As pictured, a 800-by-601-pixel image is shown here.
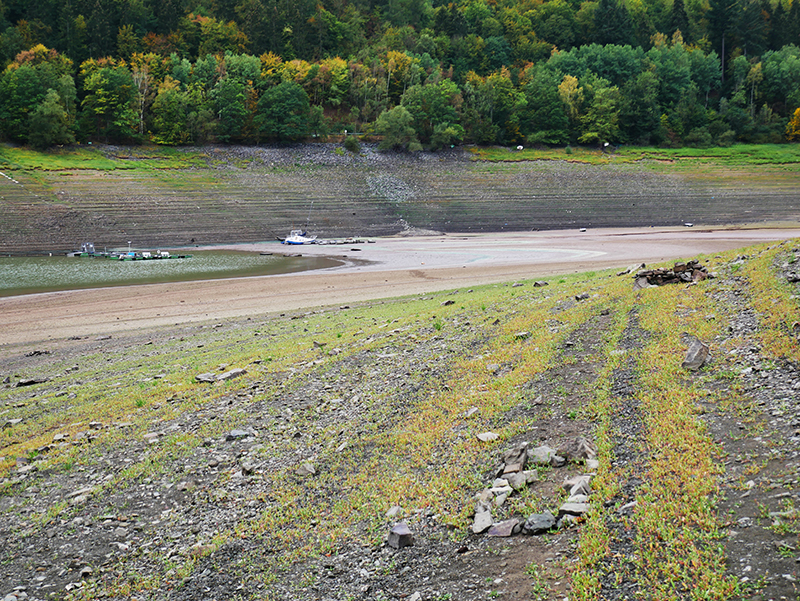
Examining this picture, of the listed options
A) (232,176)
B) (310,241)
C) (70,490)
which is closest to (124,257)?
(310,241)

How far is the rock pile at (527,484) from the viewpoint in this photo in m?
6.42

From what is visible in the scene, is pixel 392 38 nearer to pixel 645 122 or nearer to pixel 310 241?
pixel 645 122

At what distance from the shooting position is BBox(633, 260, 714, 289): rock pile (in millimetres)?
16250

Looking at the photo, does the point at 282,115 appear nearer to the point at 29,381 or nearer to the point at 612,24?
the point at 29,381

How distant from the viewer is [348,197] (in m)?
78.0

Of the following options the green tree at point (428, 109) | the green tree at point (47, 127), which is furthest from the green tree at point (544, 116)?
the green tree at point (47, 127)

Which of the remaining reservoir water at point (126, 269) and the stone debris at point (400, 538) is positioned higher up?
the stone debris at point (400, 538)

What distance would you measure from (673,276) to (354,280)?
75.3 ft

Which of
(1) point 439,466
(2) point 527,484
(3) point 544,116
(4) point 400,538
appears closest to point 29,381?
(1) point 439,466

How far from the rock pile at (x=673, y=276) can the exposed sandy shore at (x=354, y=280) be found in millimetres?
14849

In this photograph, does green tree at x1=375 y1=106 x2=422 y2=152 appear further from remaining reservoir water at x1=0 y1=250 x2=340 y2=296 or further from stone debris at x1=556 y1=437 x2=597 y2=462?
stone debris at x1=556 y1=437 x2=597 y2=462

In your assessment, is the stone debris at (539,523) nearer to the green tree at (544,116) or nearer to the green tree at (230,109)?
the green tree at (230,109)

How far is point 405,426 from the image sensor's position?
32.9 ft

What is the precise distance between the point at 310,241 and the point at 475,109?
6285cm
